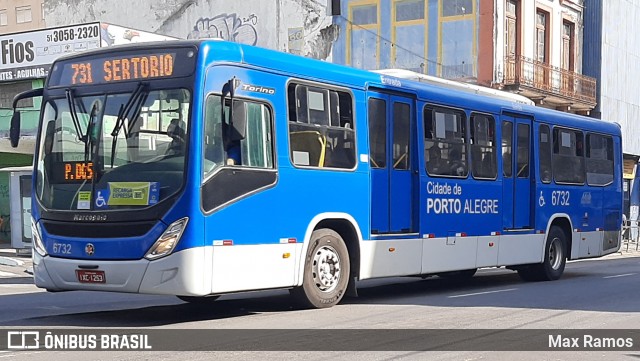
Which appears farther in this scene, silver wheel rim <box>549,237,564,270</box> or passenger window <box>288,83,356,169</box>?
silver wheel rim <box>549,237,564,270</box>

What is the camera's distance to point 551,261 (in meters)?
19.1

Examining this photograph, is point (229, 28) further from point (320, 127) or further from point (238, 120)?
point (238, 120)

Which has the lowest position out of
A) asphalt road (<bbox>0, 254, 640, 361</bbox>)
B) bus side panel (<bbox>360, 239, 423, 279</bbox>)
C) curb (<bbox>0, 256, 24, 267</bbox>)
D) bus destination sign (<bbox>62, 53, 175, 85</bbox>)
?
curb (<bbox>0, 256, 24, 267</bbox>)

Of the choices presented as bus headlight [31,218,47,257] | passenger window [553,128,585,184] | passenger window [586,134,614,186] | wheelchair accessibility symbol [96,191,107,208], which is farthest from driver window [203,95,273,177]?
passenger window [586,134,614,186]

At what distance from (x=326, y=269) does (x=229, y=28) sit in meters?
25.5

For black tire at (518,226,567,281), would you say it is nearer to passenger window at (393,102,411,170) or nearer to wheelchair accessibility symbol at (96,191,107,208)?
passenger window at (393,102,411,170)

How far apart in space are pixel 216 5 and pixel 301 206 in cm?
2632

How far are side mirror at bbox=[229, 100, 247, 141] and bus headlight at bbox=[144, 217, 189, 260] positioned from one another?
4.02 feet

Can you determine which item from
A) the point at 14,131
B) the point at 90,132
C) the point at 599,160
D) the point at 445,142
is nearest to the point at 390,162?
the point at 445,142

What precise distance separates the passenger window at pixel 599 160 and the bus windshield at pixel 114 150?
11.9 m

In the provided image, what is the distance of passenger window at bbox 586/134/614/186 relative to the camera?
20.6m

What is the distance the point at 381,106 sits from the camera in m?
14.3

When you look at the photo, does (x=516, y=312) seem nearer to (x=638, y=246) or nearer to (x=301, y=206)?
(x=301, y=206)

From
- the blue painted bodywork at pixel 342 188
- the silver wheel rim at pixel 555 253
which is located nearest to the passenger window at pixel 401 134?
the blue painted bodywork at pixel 342 188
